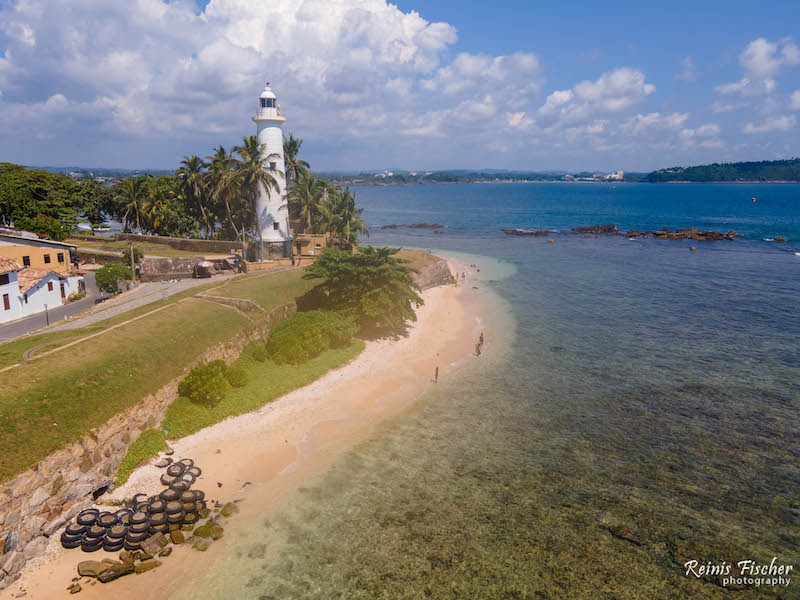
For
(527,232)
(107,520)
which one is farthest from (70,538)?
(527,232)

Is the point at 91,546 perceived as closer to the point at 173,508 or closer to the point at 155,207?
the point at 173,508

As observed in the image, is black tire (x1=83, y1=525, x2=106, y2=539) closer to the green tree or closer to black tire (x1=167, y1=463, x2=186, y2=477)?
black tire (x1=167, y1=463, x2=186, y2=477)

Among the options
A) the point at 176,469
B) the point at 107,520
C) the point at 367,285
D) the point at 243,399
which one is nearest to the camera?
the point at 107,520

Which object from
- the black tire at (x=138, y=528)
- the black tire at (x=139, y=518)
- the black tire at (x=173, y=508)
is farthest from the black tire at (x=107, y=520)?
the black tire at (x=173, y=508)

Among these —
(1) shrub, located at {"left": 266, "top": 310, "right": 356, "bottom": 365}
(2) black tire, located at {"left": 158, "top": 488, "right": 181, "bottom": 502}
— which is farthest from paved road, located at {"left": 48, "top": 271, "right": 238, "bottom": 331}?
(2) black tire, located at {"left": 158, "top": 488, "right": 181, "bottom": 502}

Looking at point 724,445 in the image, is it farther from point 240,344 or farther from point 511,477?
point 240,344

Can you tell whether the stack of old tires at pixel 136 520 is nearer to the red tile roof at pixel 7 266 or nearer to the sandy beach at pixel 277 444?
the sandy beach at pixel 277 444

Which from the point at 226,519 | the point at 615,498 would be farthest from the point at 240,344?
the point at 615,498
